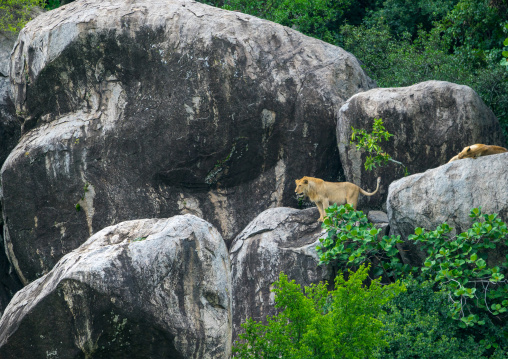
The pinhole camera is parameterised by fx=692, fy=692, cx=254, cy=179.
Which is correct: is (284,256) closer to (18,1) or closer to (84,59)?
(84,59)

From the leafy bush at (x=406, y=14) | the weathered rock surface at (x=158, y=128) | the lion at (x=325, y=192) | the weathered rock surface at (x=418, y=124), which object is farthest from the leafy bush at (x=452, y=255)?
the leafy bush at (x=406, y=14)

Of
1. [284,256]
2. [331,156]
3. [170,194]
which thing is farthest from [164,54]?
[284,256]

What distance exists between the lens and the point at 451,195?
12.9m

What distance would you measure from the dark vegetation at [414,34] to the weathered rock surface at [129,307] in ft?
40.8

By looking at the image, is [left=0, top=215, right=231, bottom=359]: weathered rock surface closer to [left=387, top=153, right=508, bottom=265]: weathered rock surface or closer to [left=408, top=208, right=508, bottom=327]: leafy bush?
[left=408, top=208, right=508, bottom=327]: leafy bush

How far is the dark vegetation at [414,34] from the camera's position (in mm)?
19828

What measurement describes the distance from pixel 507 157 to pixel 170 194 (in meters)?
7.88

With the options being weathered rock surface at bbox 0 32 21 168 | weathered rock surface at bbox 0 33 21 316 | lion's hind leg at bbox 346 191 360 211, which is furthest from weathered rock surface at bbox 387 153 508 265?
weathered rock surface at bbox 0 32 21 168

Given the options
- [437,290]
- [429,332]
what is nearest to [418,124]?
[437,290]

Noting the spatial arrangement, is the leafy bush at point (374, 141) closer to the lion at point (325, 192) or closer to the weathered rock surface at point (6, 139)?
the lion at point (325, 192)

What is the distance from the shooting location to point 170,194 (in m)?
16.8

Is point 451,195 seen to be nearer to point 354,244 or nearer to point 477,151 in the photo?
point 477,151

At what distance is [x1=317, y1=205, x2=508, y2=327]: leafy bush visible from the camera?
1214 centimetres

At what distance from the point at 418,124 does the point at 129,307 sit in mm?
8864
